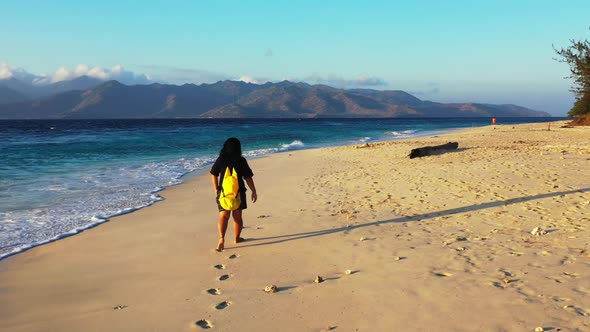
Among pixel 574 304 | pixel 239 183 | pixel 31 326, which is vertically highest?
pixel 239 183

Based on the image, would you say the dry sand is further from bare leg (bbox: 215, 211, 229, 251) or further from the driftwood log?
the driftwood log

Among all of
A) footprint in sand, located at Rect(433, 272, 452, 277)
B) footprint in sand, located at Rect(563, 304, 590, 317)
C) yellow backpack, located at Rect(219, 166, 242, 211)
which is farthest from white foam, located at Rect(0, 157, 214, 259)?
footprint in sand, located at Rect(563, 304, 590, 317)

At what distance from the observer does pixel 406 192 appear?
9805 mm

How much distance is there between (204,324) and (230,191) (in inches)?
106

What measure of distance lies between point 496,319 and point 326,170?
11.4 meters

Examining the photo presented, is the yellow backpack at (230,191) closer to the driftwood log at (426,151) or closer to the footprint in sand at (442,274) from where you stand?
the footprint in sand at (442,274)

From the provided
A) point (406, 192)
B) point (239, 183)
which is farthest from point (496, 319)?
point (406, 192)

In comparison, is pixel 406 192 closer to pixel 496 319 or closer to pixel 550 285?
pixel 550 285

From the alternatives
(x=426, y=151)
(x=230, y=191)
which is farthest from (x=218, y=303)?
(x=426, y=151)

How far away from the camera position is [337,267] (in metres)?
5.27

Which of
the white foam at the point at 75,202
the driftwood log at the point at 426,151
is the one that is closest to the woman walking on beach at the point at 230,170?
the white foam at the point at 75,202

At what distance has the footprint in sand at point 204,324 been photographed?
3.84 metres

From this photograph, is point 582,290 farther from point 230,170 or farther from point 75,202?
point 75,202

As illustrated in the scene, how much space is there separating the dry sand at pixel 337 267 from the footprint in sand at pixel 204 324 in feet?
0.08
